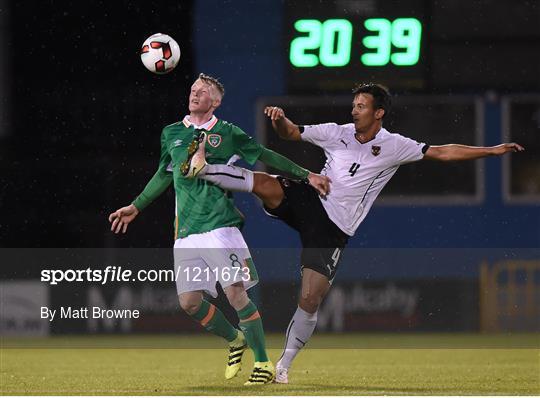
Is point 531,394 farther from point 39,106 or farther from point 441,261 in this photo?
point 39,106

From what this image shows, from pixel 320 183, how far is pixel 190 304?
1127 millimetres

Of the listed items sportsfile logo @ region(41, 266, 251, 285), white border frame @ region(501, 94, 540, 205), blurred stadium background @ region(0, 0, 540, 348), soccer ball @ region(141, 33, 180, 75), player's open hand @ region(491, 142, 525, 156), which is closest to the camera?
player's open hand @ region(491, 142, 525, 156)

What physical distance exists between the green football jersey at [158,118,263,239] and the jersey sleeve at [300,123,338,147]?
439mm

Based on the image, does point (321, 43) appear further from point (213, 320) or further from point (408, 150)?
point (213, 320)

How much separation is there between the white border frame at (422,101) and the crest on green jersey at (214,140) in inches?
237

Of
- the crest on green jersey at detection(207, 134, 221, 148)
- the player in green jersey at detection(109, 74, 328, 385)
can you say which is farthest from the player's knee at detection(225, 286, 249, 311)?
the crest on green jersey at detection(207, 134, 221, 148)

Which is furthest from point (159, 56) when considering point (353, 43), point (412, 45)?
point (353, 43)

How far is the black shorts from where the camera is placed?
855 cm

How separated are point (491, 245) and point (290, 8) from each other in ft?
13.0

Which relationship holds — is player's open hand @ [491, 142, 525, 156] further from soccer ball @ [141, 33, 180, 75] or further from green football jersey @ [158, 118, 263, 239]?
soccer ball @ [141, 33, 180, 75]

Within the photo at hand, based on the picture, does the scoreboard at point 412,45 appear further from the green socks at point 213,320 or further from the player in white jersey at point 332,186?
the green socks at point 213,320

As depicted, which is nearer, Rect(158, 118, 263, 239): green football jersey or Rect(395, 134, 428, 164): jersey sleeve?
Rect(158, 118, 263, 239): green football jersey

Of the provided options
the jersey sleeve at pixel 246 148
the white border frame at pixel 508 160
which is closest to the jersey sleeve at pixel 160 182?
the jersey sleeve at pixel 246 148

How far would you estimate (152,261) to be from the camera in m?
15.3
